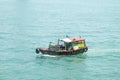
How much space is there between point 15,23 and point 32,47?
38906mm

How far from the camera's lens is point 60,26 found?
117 meters

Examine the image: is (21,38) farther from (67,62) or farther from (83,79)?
(83,79)

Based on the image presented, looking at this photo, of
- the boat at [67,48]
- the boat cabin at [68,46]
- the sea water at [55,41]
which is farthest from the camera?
the boat cabin at [68,46]

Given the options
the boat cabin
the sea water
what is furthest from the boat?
the sea water

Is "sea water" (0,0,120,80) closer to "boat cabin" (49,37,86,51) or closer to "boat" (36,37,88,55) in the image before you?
"boat" (36,37,88,55)

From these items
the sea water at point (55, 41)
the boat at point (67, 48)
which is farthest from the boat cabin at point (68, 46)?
the sea water at point (55, 41)

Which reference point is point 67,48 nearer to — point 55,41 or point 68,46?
point 68,46

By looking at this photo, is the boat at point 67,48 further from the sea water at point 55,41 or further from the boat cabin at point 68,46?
the sea water at point 55,41

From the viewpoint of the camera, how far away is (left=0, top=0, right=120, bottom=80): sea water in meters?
65.4

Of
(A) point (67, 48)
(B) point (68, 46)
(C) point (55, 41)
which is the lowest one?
(A) point (67, 48)

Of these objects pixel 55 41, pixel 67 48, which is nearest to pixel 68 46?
pixel 67 48

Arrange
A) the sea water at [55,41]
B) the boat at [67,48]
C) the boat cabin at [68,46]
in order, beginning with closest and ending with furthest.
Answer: the sea water at [55,41], the boat at [67,48], the boat cabin at [68,46]

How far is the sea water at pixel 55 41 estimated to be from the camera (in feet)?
214

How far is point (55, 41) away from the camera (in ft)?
298
